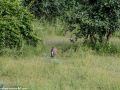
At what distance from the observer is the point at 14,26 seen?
1176 centimetres

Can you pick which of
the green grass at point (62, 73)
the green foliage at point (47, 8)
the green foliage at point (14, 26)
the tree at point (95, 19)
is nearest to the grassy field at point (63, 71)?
the green grass at point (62, 73)

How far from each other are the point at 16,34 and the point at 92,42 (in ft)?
9.00

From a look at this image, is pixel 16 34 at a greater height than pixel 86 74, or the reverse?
pixel 16 34

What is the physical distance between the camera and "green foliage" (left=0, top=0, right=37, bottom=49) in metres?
11.6

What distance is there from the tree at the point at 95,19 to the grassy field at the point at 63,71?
0.84m

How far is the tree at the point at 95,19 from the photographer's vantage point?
12.5 meters

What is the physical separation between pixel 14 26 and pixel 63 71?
9.74 feet

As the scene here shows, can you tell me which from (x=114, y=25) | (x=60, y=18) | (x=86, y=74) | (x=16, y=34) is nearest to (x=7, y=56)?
(x=16, y=34)

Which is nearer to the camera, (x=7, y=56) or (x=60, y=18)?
(x=7, y=56)

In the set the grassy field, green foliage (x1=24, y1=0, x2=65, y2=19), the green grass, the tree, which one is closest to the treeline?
the tree

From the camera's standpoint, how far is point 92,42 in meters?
13.1

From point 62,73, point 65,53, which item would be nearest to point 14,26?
point 65,53

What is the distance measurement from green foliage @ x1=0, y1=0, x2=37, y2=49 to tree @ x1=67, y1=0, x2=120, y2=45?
156cm

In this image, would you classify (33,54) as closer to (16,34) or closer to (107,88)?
(16,34)
